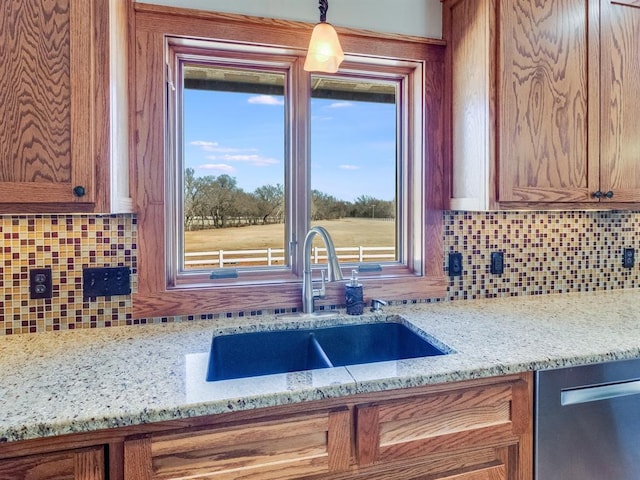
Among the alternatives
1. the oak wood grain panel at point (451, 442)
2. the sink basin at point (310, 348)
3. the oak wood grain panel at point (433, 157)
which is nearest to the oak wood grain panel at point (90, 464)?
the sink basin at point (310, 348)

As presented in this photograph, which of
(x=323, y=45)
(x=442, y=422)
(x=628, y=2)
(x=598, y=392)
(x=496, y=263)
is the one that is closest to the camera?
(x=442, y=422)

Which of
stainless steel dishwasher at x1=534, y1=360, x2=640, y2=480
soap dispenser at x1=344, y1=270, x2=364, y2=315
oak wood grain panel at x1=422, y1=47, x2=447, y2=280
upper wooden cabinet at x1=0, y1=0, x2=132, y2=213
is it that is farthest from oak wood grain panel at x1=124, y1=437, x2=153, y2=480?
oak wood grain panel at x1=422, y1=47, x2=447, y2=280

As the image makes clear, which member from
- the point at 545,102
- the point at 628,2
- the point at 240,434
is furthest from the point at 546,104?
the point at 240,434

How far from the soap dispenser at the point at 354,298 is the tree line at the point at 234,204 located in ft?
1.21

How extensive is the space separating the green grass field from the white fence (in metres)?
0.02

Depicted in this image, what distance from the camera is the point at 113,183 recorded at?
1.20 metres

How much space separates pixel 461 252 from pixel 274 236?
33.7 inches

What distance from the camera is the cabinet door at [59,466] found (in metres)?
0.82

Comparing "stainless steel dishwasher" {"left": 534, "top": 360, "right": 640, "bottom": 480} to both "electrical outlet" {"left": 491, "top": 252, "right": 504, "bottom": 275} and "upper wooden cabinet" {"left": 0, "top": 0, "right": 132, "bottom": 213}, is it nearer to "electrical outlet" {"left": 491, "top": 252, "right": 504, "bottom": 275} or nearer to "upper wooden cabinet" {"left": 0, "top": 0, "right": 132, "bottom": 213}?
"electrical outlet" {"left": 491, "top": 252, "right": 504, "bottom": 275}

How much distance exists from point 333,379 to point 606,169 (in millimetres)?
1466

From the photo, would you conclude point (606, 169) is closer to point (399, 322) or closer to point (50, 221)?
point (399, 322)

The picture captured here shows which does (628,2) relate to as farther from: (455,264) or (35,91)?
(35,91)

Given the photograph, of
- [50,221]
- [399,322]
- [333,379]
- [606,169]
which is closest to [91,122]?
[50,221]

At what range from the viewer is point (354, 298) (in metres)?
1.61
